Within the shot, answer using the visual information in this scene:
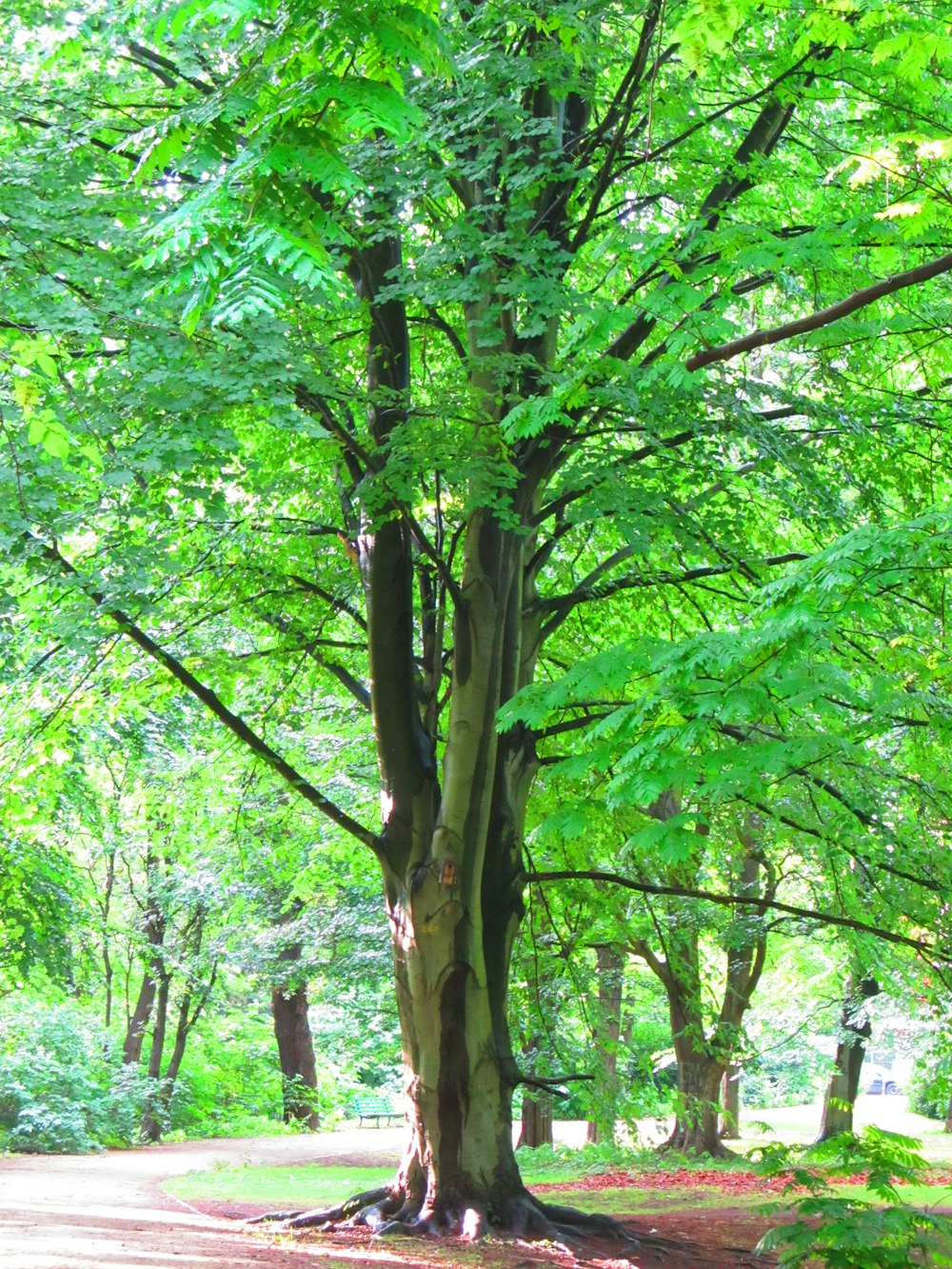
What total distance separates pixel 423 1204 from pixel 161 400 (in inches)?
222

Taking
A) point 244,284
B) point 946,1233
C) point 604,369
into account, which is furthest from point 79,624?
point 946,1233

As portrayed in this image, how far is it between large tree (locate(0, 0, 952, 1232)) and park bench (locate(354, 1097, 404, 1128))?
21502 mm

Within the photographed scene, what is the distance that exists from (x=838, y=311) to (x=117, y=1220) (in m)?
8.56

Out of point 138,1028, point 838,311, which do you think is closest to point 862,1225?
point 838,311

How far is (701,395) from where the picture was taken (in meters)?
7.06

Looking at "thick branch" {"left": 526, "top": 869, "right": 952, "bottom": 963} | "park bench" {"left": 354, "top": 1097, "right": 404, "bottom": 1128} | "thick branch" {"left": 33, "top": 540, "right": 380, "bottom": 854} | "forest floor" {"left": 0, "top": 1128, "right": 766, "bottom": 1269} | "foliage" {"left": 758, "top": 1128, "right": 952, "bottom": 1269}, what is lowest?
"park bench" {"left": 354, "top": 1097, "right": 404, "bottom": 1128}

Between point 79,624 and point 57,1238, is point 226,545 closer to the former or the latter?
point 79,624

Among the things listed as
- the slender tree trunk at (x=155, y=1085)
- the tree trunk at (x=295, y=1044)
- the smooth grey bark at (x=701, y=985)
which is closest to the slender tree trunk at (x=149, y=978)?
the slender tree trunk at (x=155, y=1085)

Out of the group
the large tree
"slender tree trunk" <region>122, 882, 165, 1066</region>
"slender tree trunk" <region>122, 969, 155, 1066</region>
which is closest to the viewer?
the large tree

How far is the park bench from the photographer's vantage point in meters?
29.2

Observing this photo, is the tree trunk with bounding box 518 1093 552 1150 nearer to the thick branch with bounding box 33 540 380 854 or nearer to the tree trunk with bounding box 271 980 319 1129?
the tree trunk with bounding box 271 980 319 1129

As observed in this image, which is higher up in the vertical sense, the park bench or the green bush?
the green bush

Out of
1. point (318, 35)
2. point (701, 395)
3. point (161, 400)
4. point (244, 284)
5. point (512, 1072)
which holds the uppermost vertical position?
point (701, 395)

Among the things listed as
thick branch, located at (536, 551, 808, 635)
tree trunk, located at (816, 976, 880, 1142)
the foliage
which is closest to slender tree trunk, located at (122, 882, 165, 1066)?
tree trunk, located at (816, 976, 880, 1142)
